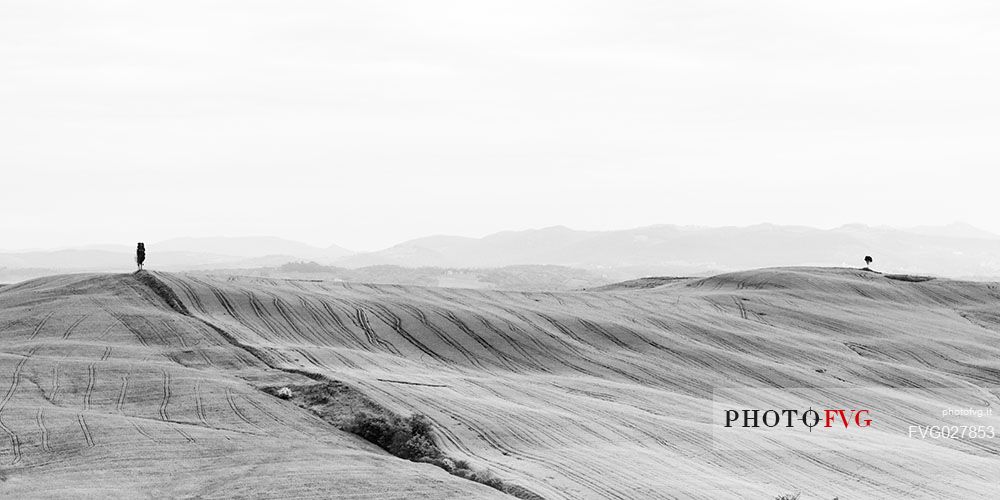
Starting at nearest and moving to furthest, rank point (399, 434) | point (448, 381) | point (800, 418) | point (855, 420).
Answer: point (399, 434) < point (448, 381) < point (800, 418) < point (855, 420)

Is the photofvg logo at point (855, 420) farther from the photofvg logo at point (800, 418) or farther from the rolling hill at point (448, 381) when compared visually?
the rolling hill at point (448, 381)

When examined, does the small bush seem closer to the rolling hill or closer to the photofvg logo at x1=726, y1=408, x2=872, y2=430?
the rolling hill

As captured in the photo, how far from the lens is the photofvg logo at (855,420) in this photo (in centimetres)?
2345

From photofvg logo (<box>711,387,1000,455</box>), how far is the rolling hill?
41cm

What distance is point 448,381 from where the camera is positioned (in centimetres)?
2647

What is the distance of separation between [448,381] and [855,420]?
11.3 metres

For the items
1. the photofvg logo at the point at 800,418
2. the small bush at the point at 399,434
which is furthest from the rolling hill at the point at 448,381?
the photofvg logo at the point at 800,418

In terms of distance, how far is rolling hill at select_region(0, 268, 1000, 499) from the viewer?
57.2ft

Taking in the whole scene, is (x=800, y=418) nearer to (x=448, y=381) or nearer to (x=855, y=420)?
(x=855, y=420)

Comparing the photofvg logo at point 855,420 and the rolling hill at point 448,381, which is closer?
the rolling hill at point 448,381

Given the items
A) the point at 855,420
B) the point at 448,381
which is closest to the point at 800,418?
the point at 855,420

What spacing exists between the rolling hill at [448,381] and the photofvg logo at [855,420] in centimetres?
41

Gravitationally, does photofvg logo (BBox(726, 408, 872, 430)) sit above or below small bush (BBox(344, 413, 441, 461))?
below

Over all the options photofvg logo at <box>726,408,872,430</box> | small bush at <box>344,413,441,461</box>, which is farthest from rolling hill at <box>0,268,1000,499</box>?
photofvg logo at <box>726,408,872,430</box>
